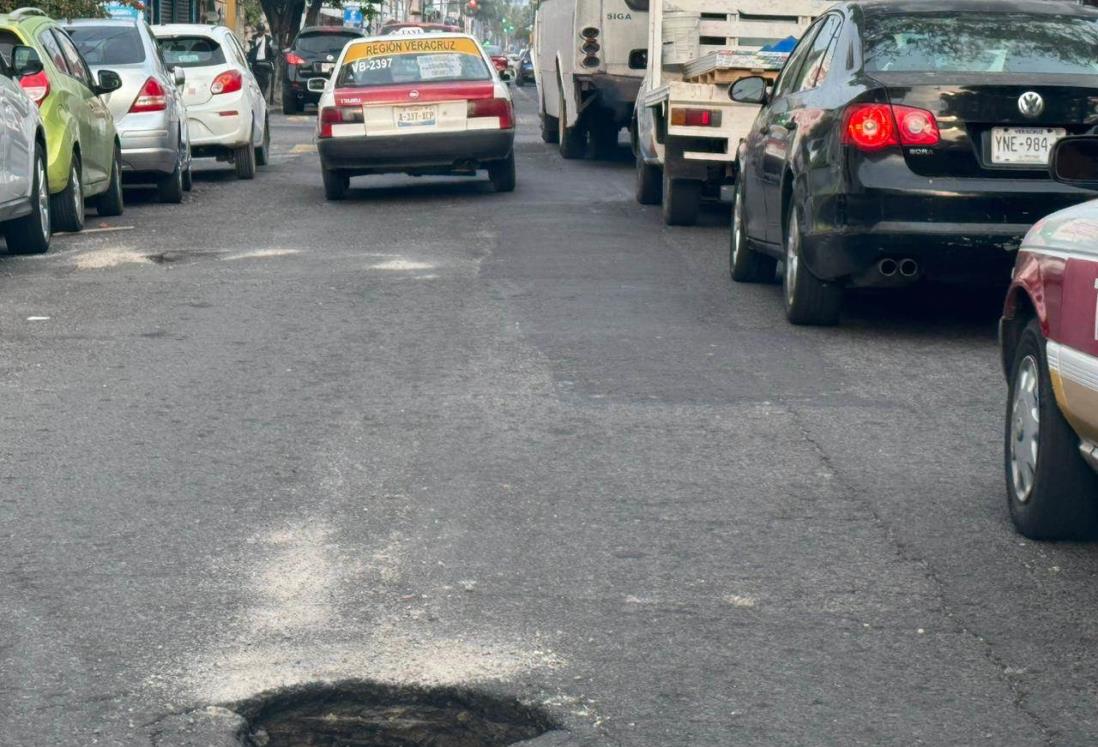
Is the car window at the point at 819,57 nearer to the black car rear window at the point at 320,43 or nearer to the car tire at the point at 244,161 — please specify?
the car tire at the point at 244,161

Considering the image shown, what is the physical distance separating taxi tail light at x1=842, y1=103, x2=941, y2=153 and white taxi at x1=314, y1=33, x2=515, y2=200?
897 cm

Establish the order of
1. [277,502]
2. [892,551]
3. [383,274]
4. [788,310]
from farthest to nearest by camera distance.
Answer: [383,274], [788,310], [277,502], [892,551]

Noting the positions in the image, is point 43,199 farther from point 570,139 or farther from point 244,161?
point 570,139

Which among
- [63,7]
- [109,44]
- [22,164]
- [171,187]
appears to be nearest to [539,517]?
[22,164]

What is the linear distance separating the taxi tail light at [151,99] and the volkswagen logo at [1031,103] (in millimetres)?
10236

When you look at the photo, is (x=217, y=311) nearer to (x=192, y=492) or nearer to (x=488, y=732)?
(x=192, y=492)

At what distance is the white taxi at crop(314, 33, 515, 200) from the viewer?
57.8ft

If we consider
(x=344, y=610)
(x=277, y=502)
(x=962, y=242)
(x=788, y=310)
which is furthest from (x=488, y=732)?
(x=788, y=310)

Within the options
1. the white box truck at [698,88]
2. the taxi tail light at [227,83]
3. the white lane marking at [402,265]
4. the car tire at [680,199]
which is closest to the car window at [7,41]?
the white lane marking at [402,265]

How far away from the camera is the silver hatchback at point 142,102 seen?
17109 millimetres

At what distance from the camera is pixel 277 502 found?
609cm

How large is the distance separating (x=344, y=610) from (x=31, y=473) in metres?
1.98

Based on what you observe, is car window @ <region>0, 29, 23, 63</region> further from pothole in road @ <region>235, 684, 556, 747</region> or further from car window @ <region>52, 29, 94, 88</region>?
pothole in road @ <region>235, 684, 556, 747</region>

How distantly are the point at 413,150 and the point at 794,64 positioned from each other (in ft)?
23.1
